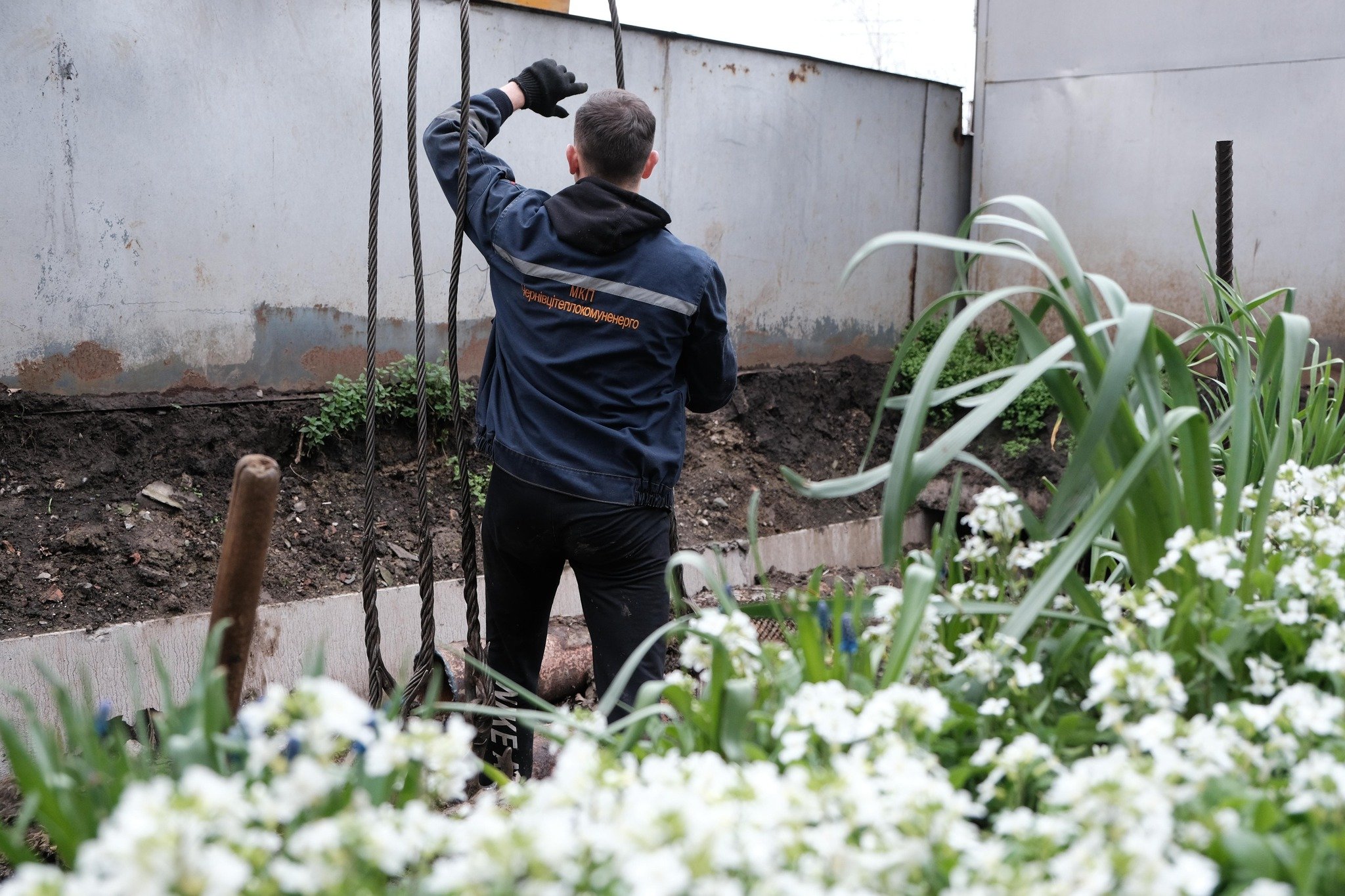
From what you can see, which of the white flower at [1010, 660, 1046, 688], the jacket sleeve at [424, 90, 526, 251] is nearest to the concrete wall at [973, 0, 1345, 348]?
the jacket sleeve at [424, 90, 526, 251]

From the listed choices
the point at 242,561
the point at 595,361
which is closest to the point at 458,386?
the point at 595,361

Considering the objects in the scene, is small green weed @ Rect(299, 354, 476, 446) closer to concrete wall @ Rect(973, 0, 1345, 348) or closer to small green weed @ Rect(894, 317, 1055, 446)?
small green weed @ Rect(894, 317, 1055, 446)

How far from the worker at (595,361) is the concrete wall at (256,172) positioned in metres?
1.66

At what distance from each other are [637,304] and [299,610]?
1705 millimetres

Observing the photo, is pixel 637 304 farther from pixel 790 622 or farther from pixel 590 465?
pixel 790 622

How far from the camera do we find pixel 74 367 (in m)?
3.80

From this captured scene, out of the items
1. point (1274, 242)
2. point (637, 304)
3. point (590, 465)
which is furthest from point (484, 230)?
point (1274, 242)

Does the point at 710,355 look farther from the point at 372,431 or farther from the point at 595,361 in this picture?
the point at 372,431

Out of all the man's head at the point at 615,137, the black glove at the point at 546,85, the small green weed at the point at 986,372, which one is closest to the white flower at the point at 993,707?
the man's head at the point at 615,137

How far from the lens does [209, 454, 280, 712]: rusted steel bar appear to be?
4.53ft

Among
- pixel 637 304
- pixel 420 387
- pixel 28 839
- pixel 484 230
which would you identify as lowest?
pixel 28 839

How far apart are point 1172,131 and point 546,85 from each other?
4272mm

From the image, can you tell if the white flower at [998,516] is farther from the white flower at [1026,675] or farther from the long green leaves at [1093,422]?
the white flower at [1026,675]

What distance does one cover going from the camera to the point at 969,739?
1175mm
